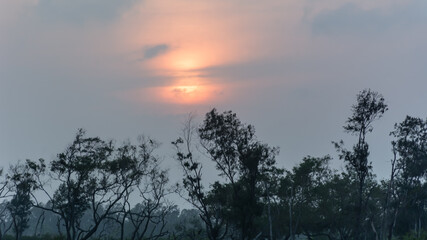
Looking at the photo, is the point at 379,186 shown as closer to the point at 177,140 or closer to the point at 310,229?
the point at 310,229

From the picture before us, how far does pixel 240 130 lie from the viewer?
4850 cm

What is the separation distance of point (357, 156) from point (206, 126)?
1490 cm

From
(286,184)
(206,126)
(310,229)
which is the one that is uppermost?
(206,126)

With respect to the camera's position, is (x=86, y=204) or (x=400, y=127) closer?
(x=86, y=204)

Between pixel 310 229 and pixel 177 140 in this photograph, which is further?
pixel 310 229

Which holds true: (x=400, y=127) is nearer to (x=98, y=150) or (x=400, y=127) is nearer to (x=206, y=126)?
(x=206, y=126)

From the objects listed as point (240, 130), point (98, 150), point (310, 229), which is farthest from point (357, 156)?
point (98, 150)

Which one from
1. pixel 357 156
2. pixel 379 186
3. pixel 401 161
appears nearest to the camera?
pixel 357 156

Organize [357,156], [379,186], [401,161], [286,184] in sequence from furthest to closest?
1. [379,186]
2. [286,184]
3. [401,161]
4. [357,156]

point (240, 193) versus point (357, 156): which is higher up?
point (357, 156)

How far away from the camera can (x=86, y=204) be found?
48875mm

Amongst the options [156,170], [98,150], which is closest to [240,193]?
[156,170]

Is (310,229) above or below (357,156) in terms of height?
below

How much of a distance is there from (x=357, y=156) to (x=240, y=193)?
39.1ft
